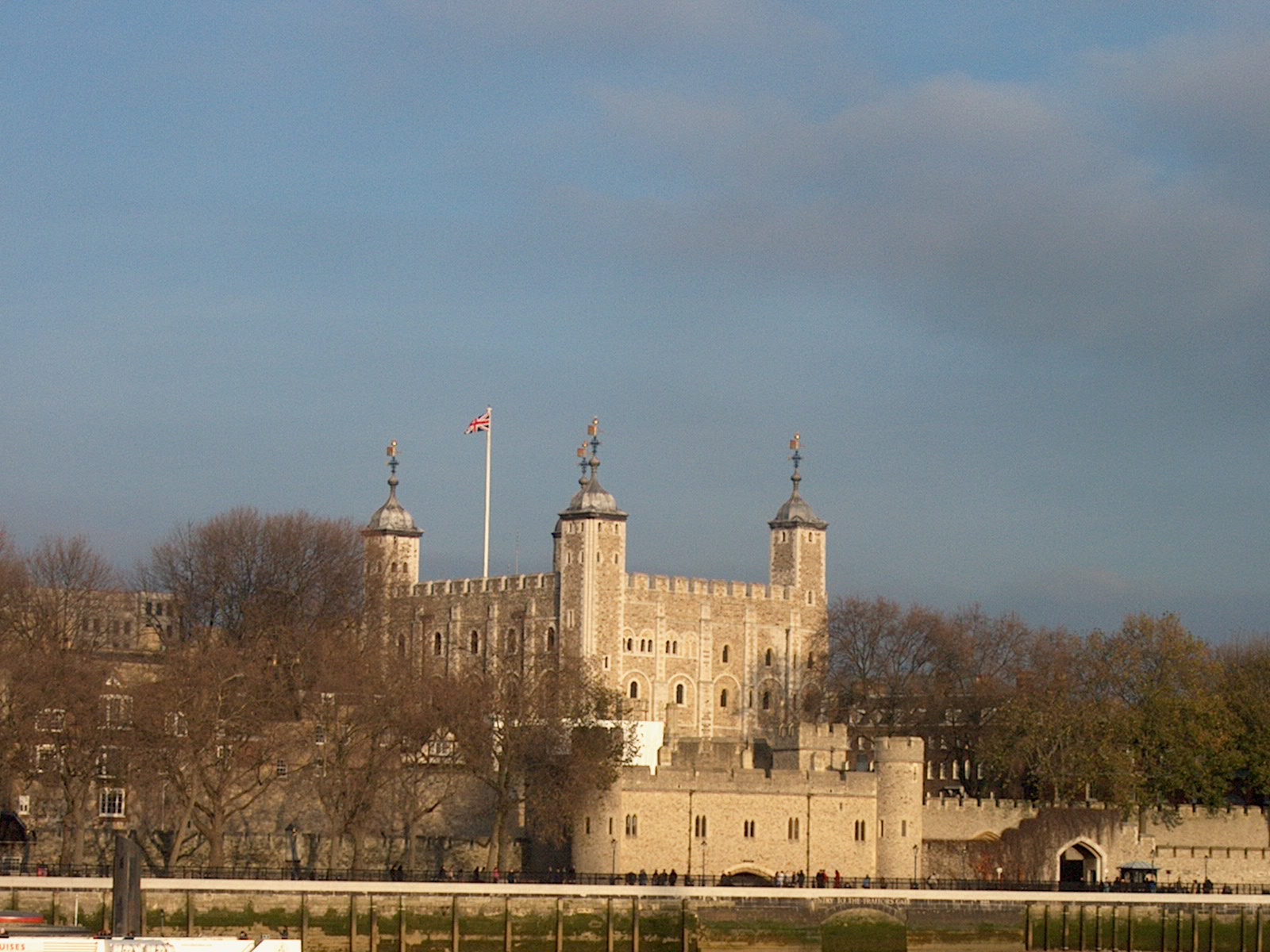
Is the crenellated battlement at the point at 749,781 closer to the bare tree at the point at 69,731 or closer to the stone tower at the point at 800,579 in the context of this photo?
the bare tree at the point at 69,731

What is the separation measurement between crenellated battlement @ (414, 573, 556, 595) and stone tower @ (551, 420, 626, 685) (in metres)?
0.83

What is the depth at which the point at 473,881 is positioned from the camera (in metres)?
70.5

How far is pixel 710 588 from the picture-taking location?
116188 millimetres

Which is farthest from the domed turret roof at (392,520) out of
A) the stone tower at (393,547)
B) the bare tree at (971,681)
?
the bare tree at (971,681)

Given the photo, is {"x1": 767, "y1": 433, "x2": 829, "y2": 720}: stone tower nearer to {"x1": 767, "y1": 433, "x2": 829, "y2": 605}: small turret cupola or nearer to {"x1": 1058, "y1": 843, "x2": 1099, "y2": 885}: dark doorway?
{"x1": 767, "y1": 433, "x2": 829, "y2": 605}: small turret cupola

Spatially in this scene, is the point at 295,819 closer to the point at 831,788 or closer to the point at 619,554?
the point at 831,788

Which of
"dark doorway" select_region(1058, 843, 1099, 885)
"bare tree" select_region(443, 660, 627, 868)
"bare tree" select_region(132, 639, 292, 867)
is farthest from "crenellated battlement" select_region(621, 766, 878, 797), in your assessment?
"bare tree" select_region(132, 639, 292, 867)

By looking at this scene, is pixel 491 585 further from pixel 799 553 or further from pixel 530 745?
pixel 530 745

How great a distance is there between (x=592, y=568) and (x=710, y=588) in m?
6.81

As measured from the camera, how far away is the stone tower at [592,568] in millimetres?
111000

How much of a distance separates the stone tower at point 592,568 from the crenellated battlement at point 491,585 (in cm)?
83

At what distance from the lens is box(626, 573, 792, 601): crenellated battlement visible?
114 meters

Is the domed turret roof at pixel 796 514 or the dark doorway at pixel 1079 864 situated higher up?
the domed turret roof at pixel 796 514

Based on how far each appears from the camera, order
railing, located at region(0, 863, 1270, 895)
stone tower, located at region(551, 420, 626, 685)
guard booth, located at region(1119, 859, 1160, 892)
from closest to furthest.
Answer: railing, located at region(0, 863, 1270, 895) → guard booth, located at region(1119, 859, 1160, 892) → stone tower, located at region(551, 420, 626, 685)
